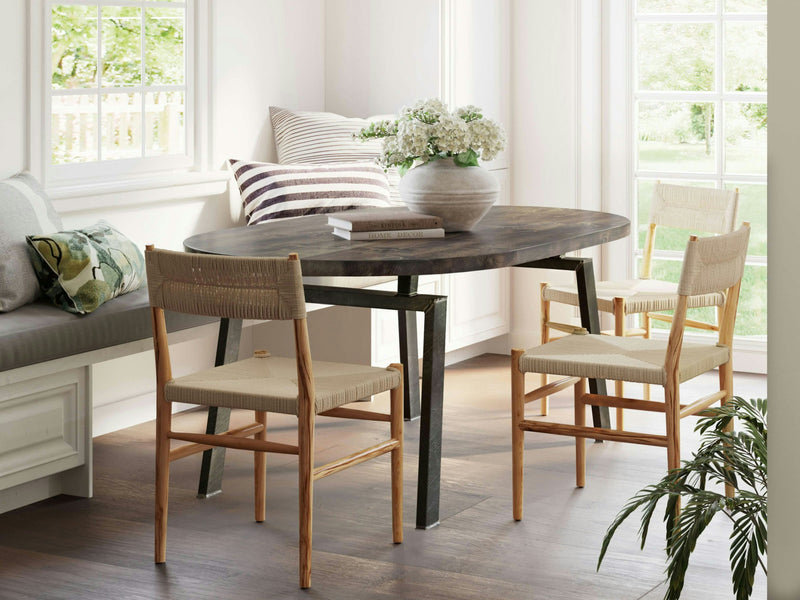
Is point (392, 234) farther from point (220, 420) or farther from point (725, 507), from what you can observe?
point (725, 507)

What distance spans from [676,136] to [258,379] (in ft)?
10.5

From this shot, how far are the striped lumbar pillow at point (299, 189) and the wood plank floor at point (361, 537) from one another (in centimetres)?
101

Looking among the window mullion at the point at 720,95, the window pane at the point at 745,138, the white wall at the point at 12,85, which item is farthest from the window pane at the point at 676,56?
the white wall at the point at 12,85

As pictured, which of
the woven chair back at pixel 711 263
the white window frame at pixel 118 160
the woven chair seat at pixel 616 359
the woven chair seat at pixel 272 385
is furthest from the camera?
the white window frame at pixel 118 160

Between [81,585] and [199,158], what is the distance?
88.2 inches

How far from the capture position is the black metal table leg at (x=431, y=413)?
334cm

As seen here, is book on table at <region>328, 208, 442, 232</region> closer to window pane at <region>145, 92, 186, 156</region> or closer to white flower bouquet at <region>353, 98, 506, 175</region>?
white flower bouquet at <region>353, 98, 506, 175</region>

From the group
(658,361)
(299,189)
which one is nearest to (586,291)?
(658,361)

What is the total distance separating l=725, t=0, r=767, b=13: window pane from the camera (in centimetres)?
540

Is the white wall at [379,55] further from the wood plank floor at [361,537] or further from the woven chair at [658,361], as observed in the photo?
the woven chair at [658,361]

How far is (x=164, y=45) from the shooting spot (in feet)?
15.5

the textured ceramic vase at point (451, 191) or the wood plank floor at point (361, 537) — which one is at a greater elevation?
the textured ceramic vase at point (451, 191)

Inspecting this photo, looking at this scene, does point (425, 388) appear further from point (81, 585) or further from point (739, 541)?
point (739, 541)

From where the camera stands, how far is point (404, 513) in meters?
3.52
